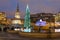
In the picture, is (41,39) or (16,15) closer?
(41,39)

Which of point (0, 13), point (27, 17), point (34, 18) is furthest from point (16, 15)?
point (27, 17)

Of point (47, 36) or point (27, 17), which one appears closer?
point (47, 36)

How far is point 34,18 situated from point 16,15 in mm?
56129

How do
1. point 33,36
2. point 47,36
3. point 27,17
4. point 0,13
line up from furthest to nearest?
point 0,13 < point 27,17 < point 33,36 < point 47,36

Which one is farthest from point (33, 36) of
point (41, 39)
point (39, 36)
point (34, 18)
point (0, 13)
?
point (0, 13)

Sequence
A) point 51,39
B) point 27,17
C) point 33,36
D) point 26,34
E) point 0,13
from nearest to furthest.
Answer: point 51,39
point 33,36
point 26,34
point 27,17
point 0,13

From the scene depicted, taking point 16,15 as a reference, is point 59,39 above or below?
below

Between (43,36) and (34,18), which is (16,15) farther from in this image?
(43,36)

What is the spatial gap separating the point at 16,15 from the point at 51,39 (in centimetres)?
11667

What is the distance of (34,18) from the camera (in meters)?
79.8

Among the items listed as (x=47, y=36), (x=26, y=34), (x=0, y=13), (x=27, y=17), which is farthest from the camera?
(x=0, y=13)

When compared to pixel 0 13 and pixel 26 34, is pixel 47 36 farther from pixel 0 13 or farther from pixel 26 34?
pixel 0 13

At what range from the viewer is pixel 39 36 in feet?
68.9

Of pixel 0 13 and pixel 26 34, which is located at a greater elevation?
pixel 0 13
